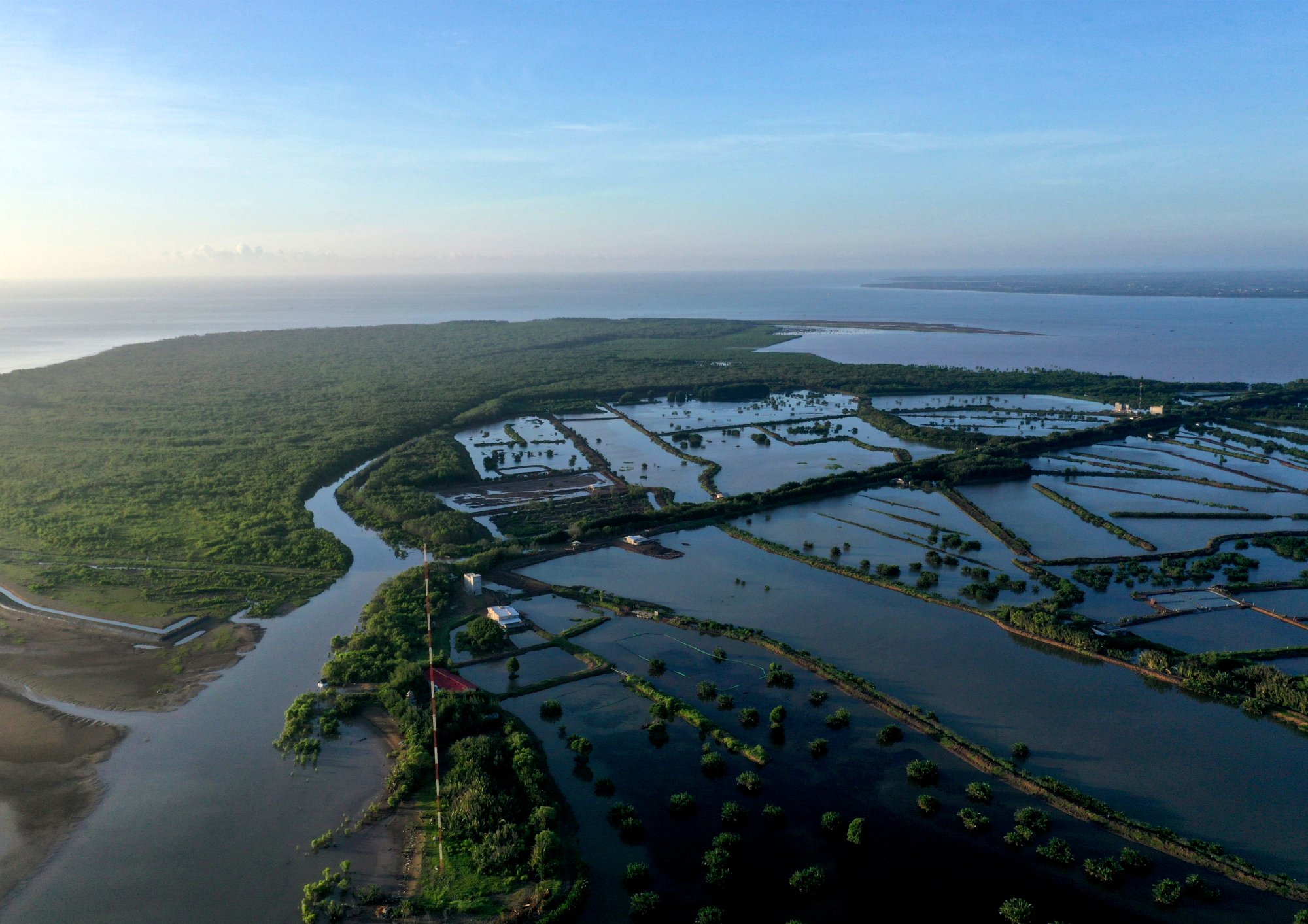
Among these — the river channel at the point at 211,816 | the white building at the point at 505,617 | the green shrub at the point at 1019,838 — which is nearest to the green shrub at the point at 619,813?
the river channel at the point at 211,816

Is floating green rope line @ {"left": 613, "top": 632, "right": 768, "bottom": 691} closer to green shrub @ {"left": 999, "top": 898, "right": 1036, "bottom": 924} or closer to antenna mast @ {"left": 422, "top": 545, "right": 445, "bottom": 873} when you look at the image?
antenna mast @ {"left": 422, "top": 545, "right": 445, "bottom": 873}

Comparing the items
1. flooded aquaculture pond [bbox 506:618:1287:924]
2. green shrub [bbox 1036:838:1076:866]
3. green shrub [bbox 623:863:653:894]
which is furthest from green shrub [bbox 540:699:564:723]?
green shrub [bbox 1036:838:1076:866]

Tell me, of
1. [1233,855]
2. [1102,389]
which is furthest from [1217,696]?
[1102,389]

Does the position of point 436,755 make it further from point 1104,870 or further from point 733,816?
point 1104,870

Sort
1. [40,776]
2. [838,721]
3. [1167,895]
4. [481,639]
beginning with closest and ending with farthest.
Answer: [1167,895] < [40,776] < [838,721] < [481,639]

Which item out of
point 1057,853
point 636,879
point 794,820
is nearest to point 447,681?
point 636,879

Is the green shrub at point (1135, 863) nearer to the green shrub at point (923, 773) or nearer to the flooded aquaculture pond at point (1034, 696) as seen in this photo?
the flooded aquaculture pond at point (1034, 696)
